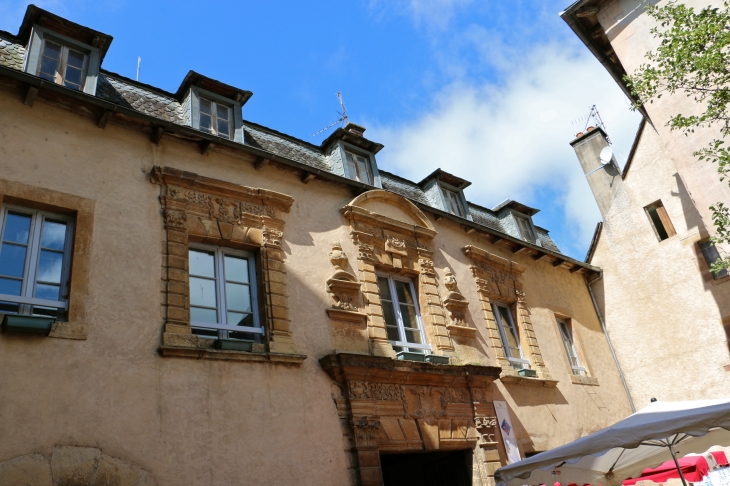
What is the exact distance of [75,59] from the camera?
22.5ft

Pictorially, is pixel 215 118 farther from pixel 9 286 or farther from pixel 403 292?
pixel 403 292

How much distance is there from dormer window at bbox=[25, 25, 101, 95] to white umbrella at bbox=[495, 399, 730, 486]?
635cm

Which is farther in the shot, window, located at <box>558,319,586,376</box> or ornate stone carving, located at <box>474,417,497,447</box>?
window, located at <box>558,319,586,376</box>

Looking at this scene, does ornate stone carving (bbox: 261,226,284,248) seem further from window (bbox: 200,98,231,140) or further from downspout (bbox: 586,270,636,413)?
downspout (bbox: 586,270,636,413)

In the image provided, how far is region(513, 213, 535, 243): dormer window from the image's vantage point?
489 inches

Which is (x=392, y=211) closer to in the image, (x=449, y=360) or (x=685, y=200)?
(x=449, y=360)

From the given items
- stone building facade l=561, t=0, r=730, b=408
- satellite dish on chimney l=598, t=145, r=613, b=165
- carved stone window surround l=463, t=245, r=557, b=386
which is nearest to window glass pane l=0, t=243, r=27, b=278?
carved stone window surround l=463, t=245, r=557, b=386

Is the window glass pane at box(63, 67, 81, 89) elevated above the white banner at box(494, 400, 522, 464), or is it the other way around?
the window glass pane at box(63, 67, 81, 89)

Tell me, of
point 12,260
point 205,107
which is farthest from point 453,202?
point 12,260

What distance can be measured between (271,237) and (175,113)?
2114 mm

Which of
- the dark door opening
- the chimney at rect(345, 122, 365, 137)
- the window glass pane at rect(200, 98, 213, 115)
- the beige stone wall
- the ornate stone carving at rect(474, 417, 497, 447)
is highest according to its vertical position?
the chimney at rect(345, 122, 365, 137)

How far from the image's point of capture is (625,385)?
11.8 m

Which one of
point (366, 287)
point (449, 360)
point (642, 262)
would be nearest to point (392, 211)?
point (366, 287)

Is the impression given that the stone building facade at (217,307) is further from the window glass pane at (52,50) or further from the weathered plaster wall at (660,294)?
the weathered plaster wall at (660,294)
